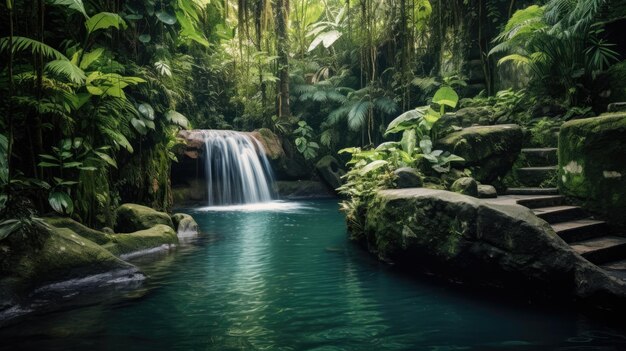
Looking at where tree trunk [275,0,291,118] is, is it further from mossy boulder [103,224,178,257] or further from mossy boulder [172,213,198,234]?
mossy boulder [103,224,178,257]

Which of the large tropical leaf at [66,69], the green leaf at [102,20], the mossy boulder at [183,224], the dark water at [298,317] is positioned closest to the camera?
the dark water at [298,317]

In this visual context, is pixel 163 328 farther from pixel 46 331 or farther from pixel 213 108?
pixel 213 108

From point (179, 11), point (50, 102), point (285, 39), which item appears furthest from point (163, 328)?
point (285, 39)

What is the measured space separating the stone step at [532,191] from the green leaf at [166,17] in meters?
6.39

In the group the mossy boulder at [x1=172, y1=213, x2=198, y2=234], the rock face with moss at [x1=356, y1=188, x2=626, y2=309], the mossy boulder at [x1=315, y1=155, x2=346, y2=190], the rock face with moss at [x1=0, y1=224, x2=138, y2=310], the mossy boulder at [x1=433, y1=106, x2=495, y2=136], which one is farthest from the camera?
the mossy boulder at [x1=315, y1=155, x2=346, y2=190]

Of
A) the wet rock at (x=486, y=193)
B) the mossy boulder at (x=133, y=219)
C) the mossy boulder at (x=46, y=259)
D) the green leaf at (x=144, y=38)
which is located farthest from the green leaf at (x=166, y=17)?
the wet rock at (x=486, y=193)

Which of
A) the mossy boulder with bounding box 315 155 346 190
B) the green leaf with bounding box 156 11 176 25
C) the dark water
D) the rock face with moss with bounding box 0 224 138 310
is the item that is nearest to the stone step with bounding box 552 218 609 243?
the dark water

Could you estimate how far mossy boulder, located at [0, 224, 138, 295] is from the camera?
414 cm

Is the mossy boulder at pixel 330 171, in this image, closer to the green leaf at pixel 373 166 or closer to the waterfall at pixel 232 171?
the waterfall at pixel 232 171

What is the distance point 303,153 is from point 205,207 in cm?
461

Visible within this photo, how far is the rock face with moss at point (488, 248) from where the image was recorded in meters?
3.73

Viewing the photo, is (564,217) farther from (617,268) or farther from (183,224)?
(183,224)

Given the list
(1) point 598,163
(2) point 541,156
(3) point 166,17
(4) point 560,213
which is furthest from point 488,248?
(3) point 166,17

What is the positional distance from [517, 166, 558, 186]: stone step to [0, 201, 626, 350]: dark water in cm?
278
